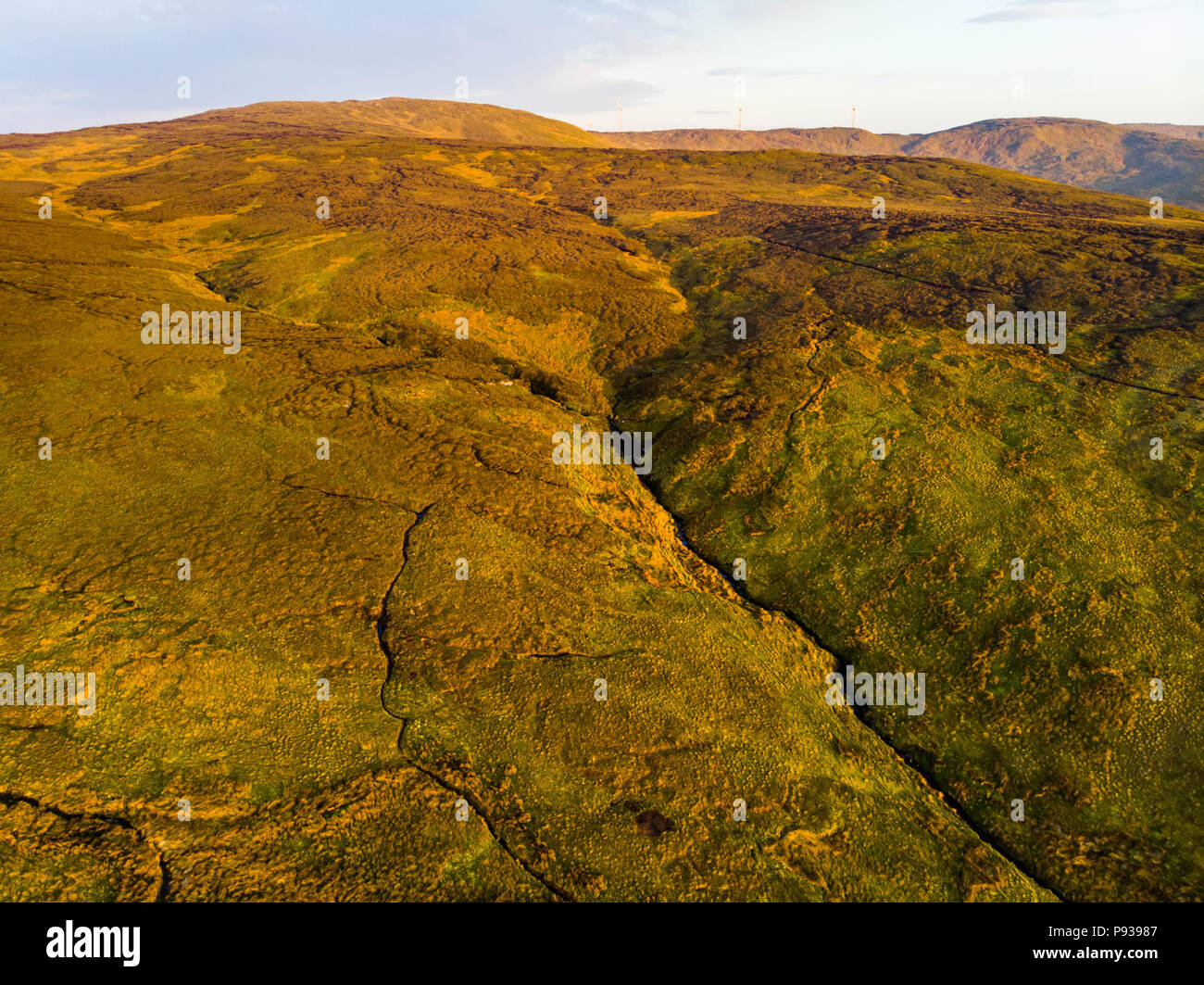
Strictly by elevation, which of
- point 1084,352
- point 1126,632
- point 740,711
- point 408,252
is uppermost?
point 408,252

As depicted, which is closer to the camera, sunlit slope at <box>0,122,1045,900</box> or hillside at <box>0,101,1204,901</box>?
sunlit slope at <box>0,122,1045,900</box>

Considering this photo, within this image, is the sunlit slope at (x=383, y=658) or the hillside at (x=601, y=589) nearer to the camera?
the sunlit slope at (x=383, y=658)

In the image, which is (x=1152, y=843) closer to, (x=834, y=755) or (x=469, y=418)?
(x=834, y=755)
